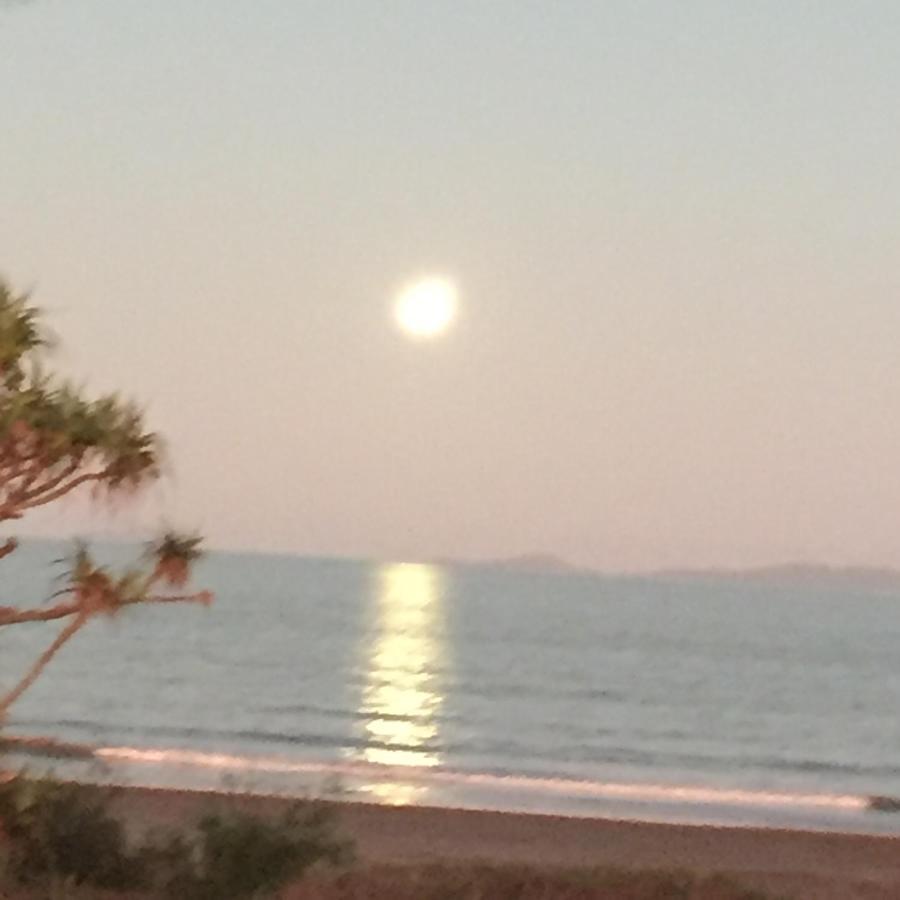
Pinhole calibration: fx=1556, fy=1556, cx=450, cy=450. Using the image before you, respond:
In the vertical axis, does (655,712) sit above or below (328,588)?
below

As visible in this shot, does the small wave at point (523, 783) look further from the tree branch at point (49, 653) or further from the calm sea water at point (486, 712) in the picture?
the tree branch at point (49, 653)

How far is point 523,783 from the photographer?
Answer: 1062 inches

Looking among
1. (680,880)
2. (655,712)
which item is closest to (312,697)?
(655,712)

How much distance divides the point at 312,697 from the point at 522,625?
48.9m

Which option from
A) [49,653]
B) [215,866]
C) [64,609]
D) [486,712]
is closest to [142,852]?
[215,866]

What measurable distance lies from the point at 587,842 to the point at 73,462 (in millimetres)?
9655

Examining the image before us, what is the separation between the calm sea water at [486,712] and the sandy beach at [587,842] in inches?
43.4

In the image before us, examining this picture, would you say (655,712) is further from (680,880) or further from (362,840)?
(680,880)

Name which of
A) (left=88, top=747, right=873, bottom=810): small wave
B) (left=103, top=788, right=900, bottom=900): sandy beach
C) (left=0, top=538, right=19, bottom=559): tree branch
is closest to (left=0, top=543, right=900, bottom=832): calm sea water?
(left=88, top=747, right=873, bottom=810): small wave

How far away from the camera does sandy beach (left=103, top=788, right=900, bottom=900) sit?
1417 cm

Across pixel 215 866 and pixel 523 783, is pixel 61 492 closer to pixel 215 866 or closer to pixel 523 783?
pixel 215 866

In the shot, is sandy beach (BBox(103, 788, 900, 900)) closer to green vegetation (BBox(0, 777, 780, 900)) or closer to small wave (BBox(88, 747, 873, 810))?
green vegetation (BBox(0, 777, 780, 900))

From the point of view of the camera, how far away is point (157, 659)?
5600 cm

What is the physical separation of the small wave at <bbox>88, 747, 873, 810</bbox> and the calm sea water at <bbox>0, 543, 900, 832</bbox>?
9 cm
